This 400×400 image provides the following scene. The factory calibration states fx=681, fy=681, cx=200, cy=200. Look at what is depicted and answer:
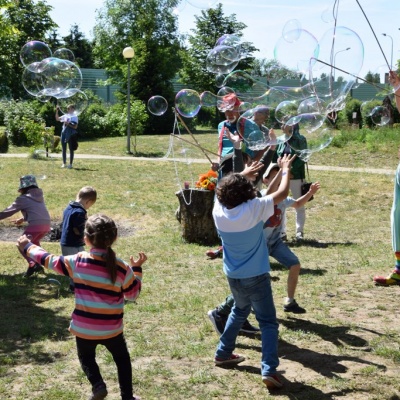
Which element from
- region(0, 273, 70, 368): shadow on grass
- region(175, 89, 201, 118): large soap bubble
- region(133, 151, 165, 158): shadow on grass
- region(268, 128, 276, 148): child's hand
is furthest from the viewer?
region(133, 151, 165, 158): shadow on grass

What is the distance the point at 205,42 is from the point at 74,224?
30.0 metres

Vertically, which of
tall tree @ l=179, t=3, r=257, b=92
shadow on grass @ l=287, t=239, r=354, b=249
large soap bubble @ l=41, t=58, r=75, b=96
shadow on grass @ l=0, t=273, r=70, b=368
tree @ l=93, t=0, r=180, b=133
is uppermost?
tree @ l=93, t=0, r=180, b=133

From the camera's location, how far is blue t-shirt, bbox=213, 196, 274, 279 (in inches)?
184

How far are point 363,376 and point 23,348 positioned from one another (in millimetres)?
2735

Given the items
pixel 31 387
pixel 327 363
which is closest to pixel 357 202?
pixel 327 363

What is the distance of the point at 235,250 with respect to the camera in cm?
479

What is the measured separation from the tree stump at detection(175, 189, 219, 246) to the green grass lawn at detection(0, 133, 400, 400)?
0.20 meters

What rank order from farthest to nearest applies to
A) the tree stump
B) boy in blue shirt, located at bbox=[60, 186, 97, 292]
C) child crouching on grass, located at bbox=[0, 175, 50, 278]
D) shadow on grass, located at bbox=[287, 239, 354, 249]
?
1. the tree stump
2. shadow on grass, located at bbox=[287, 239, 354, 249]
3. child crouching on grass, located at bbox=[0, 175, 50, 278]
4. boy in blue shirt, located at bbox=[60, 186, 97, 292]

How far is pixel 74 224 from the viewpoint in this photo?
22.6 ft

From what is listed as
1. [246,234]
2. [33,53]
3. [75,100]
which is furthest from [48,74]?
[246,234]

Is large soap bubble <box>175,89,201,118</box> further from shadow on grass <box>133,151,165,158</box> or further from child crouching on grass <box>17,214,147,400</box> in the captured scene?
shadow on grass <box>133,151,165,158</box>

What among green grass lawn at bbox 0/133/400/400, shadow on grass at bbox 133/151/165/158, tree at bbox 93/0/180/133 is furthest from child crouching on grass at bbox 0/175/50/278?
tree at bbox 93/0/180/133

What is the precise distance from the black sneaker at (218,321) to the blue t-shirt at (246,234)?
0.97 meters

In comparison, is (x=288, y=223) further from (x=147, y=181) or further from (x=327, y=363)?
(x=327, y=363)
